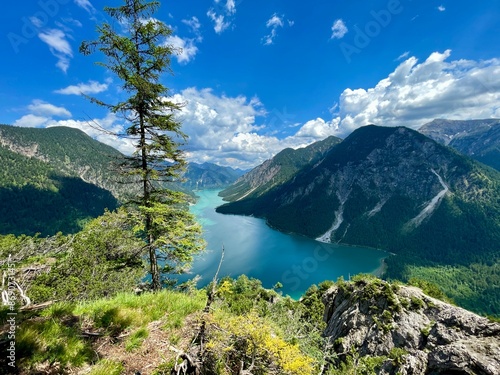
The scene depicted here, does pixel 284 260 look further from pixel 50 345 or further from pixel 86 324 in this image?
pixel 50 345

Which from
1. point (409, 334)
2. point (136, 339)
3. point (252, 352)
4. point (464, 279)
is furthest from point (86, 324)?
point (464, 279)

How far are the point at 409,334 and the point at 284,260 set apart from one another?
12740 centimetres

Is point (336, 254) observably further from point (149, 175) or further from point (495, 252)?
point (149, 175)

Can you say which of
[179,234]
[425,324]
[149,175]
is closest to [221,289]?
[179,234]

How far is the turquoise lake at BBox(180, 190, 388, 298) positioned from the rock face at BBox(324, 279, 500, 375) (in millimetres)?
71826

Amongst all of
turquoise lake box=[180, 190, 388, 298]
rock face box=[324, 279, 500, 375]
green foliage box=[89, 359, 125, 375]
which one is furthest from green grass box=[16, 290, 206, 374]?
turquoise lake box=[180, 190, 388, 298]

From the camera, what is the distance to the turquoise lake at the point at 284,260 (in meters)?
112

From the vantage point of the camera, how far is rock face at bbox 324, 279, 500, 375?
12.0 m

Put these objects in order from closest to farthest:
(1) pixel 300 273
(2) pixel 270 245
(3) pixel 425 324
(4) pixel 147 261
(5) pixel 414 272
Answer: (4) pixel 147 261
(3) pixel 425 324
(1) pixel 300 273
(5) pixel 414 272
(2) pixel 270 245

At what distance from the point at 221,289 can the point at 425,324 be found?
1972 cm

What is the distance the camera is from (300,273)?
409 feet

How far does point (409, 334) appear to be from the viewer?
17.1 meters

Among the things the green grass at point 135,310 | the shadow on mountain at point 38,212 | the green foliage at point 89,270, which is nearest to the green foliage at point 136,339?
the green grass at point 135,310

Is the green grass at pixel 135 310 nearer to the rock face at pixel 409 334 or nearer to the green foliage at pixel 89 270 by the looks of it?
the rock face at pixel 409 334
